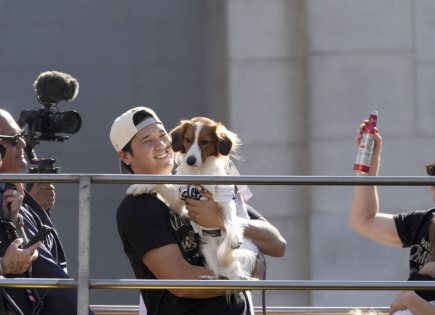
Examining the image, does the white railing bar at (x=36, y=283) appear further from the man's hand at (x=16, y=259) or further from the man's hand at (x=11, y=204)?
the man's hand at (x=11, y=204)

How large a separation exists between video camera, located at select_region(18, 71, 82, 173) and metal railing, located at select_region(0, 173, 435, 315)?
1542 mm

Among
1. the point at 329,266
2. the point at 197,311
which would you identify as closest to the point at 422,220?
the point at 197,311

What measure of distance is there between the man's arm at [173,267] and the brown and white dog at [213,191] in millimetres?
140

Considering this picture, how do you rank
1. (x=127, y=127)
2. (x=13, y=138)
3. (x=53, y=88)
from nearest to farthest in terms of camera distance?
(x=127, y=127)
(x=13, y=138)
(x=53, y=88)

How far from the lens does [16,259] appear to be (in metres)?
4.28

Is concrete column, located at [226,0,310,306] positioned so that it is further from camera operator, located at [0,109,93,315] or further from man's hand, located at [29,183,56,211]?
camera operator, located at [0,109,93,315]

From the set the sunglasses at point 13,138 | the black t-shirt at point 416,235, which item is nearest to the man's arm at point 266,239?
the black t-shirt at point 416,235

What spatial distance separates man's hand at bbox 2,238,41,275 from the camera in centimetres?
427

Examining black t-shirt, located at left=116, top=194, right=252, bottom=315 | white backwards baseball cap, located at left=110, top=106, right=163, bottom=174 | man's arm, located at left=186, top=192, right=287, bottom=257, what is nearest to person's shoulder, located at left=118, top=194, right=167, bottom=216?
black t-shirt, located at left=116, top=194, right=252, bottom=315

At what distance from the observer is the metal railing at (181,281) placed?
12.8ft

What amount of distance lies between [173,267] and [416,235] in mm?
1125

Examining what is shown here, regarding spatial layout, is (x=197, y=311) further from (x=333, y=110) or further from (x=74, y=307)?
(x=333, y=110)

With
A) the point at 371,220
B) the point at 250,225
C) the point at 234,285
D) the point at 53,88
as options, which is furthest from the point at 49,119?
the point at 234,285

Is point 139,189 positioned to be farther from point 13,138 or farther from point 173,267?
point 13,138
